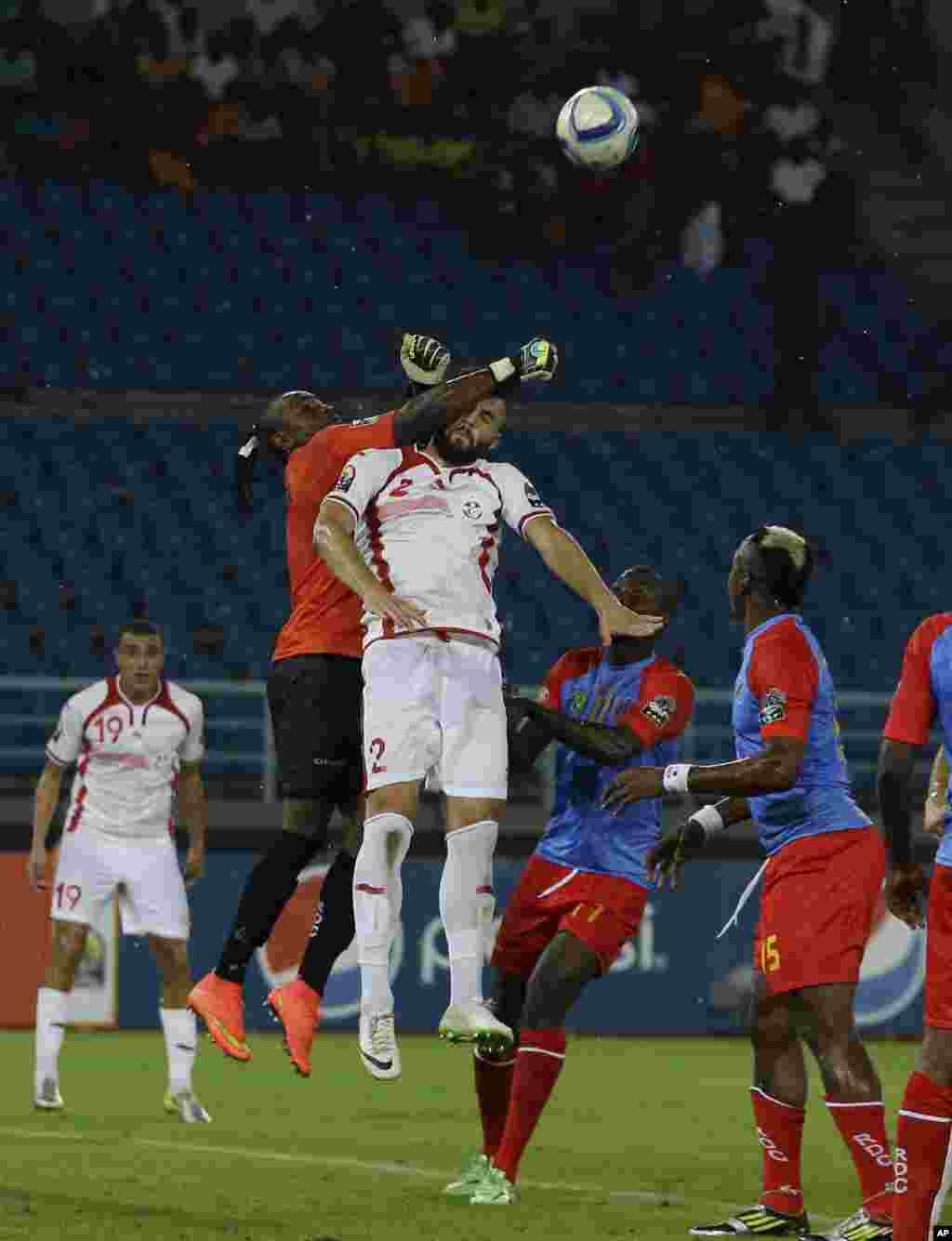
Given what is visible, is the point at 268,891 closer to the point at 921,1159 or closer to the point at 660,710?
the point at 660,710

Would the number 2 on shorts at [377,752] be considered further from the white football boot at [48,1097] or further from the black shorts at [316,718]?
the white football boot at [48,1097]

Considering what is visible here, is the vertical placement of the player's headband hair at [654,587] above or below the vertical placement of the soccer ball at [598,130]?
below

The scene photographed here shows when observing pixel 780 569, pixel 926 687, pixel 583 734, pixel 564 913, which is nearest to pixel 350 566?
pixel 583 734

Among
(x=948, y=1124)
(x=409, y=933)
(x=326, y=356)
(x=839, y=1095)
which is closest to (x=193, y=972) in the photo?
(x=409, y=933)

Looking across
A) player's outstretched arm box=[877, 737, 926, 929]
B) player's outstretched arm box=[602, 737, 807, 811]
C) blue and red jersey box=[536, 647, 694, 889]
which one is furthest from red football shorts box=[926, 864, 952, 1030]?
blue and red jersey box=[536, 647, 694, 889]

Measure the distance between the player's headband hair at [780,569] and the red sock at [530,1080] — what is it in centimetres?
192

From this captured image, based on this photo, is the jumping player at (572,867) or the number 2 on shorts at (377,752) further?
the jumping player at (572,867)

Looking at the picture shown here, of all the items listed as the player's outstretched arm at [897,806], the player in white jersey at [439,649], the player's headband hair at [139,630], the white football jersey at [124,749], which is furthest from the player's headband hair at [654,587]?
the white football jersey at [124,749]

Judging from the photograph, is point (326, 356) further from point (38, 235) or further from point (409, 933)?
point (409, 933)

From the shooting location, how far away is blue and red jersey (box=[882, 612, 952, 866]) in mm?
6570

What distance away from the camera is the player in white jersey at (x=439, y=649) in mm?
8125

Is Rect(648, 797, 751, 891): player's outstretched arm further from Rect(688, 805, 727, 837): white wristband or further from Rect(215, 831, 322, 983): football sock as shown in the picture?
Rect(215, 831, 322, 983): football sock

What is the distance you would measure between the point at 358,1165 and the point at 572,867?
6.20 ft

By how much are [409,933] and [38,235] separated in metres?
9.56
